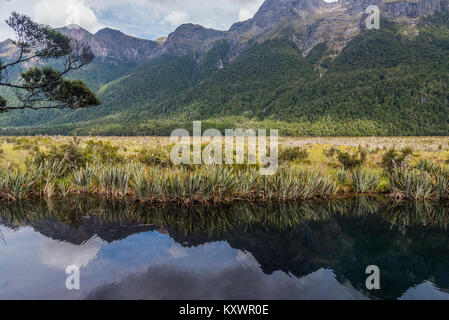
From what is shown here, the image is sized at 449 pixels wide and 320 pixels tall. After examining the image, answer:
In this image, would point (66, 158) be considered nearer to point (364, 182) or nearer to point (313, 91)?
point (364, 182)

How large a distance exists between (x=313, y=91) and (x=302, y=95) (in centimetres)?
464

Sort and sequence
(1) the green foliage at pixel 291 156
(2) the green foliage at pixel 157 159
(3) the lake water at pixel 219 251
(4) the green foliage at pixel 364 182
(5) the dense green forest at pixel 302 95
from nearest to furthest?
1. (3) the lake water at pixel 219 251
2. (4) the green foliage at pixel 364 182
3. (2) the green foliage at pixel 157 159
4. (1) the green foliage at pixel 291 156
5. (5) the dense green forest at pixel 302 95

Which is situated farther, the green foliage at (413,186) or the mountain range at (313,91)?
the mountain range at (313,91)

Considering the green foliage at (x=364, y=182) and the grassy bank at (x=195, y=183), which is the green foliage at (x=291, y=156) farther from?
the green foliage at (x=364, y=182)

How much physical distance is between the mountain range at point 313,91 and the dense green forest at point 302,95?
409 mm

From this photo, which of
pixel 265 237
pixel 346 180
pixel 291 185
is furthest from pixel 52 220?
pixel 346 180

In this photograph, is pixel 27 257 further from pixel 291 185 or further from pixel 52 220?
pixel 291 185

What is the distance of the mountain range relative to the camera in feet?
280

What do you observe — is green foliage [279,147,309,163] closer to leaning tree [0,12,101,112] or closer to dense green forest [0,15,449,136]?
leaning tree [0,12,101,112]

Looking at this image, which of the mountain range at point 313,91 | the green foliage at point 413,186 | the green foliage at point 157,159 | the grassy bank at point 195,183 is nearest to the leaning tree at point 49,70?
the grassy bank at point 195,183

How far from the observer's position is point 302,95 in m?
111

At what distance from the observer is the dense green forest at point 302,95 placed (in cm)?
8475

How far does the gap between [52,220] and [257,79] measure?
14479cm

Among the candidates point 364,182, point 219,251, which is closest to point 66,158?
point 219,251
